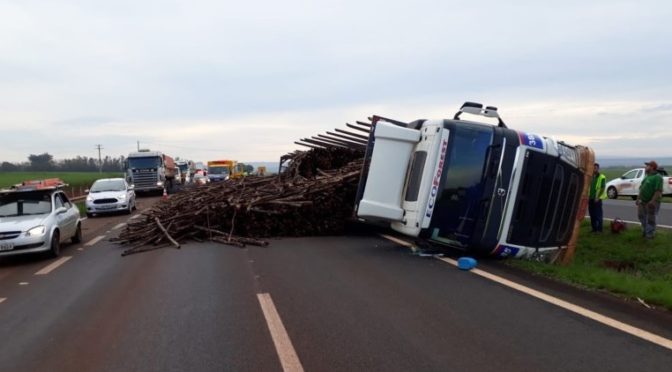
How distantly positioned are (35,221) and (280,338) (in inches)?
335

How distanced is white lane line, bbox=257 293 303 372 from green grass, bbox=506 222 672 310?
14.2 ft

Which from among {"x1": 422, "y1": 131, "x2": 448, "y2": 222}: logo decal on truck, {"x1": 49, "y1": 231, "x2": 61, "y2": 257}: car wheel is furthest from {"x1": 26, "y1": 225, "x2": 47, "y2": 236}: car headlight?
{"x1": 422, "y1": 131, "x2": 448, "y2": 222}: logo decal on truck

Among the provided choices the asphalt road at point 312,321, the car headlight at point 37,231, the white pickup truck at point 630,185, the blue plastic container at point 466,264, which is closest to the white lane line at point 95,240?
the car headlight at point 37,231

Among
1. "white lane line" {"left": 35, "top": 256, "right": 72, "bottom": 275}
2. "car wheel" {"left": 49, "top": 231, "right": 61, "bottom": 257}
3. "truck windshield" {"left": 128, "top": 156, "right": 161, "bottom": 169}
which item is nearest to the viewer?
"white lane line" {"left": 35, "top": 256, "right": 72, "bottom": 275}

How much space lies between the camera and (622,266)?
38.5ft

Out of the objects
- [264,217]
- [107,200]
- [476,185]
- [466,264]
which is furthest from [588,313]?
[107,200]

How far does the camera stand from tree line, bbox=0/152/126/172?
94.4 m

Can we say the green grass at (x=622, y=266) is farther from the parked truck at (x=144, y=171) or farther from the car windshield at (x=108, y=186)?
the parked truck at (x=144, y=171)

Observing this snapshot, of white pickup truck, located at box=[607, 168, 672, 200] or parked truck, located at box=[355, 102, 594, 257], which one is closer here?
parked truck, located at box=[355, 102, 594, 257]

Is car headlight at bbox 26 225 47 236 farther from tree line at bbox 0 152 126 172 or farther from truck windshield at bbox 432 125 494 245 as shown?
tree line at bbox 0 152 126 172

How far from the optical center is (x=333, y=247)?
39.7 ft

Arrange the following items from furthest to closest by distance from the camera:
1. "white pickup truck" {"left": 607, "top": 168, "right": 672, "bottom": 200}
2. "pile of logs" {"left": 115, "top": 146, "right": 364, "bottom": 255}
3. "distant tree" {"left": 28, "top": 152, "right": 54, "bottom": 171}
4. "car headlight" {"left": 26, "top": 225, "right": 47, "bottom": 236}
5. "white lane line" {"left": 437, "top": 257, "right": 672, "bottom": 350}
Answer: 1. "distant tree" {"left": 28, "top": 152, "right": 54, "bottom": 171}
2. "white pickup truck" {"left": 607, "top": 168, "right": 672, "bottom": 200}
3. "pile of logs" {"left": 115, "top": 146, "right": 364, "bottom": 255}
4. "car headlight" {"left": 26, "top": 225, "right": 47, "bottom": 236}
5. "white lane line" {"left": 437, "top": 257, "right": 672, "bottom": 350}

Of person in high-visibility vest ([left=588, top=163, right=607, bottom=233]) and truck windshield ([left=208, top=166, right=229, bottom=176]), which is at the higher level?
person in high-visibility vest ([left=588, top=163, right=607, bottom=233])

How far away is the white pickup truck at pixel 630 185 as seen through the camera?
28.6 metres
